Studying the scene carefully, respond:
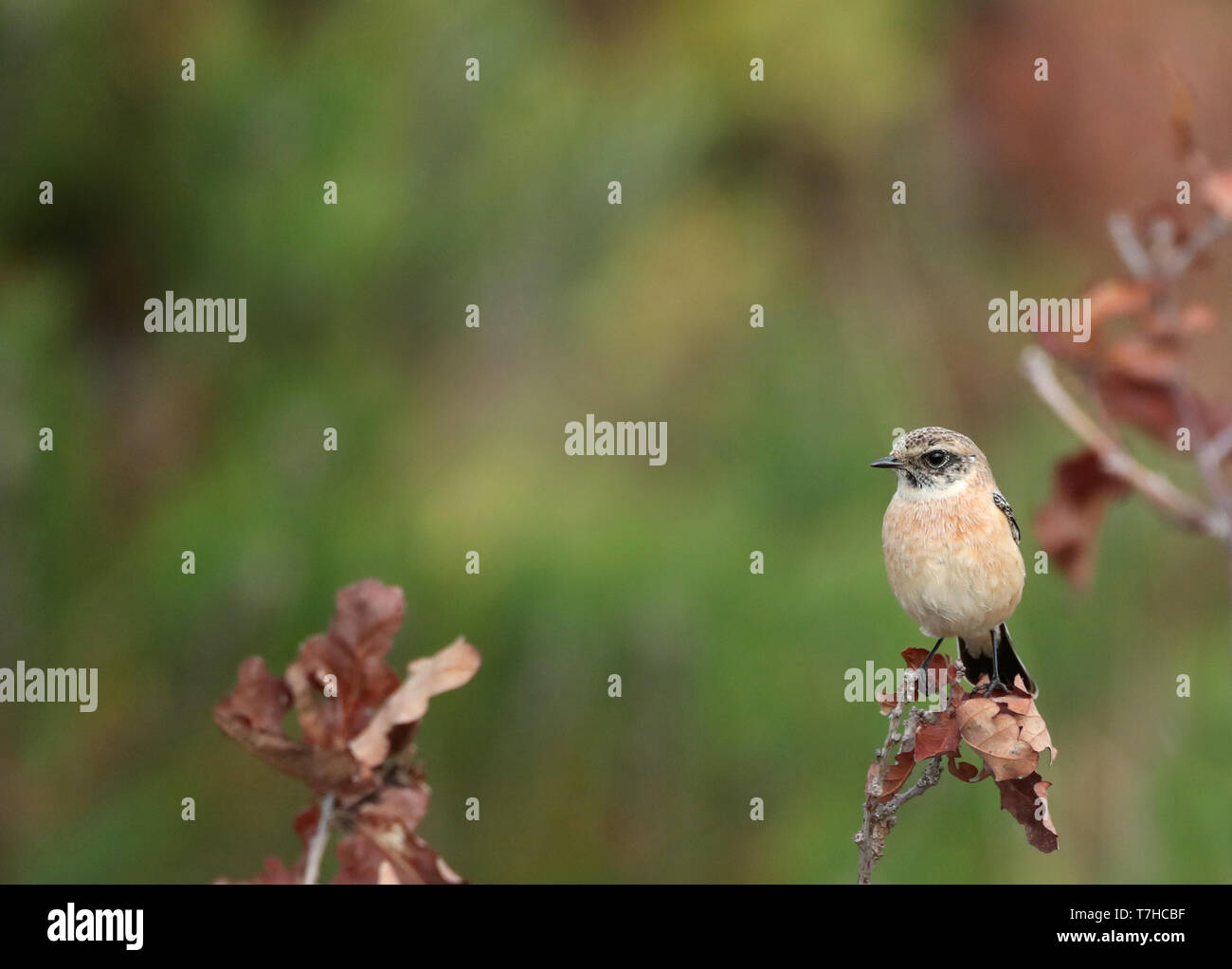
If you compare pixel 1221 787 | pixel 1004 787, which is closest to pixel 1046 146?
pixel 1221 787

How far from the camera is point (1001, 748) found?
4.64ft

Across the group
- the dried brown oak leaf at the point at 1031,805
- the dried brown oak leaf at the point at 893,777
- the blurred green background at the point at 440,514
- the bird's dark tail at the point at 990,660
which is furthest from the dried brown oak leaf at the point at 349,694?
the blurred green background at the point at 440,514

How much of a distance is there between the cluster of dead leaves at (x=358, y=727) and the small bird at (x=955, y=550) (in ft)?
2.60

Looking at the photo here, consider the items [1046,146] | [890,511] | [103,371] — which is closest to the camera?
[890,511]

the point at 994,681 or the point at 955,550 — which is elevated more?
the point at 955,550

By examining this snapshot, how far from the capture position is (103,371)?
429 cm

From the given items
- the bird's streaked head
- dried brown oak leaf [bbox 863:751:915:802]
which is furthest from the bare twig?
the bird's streaked head

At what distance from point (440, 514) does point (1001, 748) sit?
3229 millimetres

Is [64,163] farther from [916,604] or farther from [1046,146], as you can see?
[1046,146]

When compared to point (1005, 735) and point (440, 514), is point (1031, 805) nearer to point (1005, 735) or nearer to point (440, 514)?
point (1005, 735)

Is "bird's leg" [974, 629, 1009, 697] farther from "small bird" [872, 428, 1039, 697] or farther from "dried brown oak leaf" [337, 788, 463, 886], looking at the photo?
"dried brown oak leaf" [337, 788, 463, 886]

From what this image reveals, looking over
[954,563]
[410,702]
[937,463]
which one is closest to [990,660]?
[954,563]

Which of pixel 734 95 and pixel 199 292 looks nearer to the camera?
pixel 199 292

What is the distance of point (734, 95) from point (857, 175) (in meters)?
0.81
